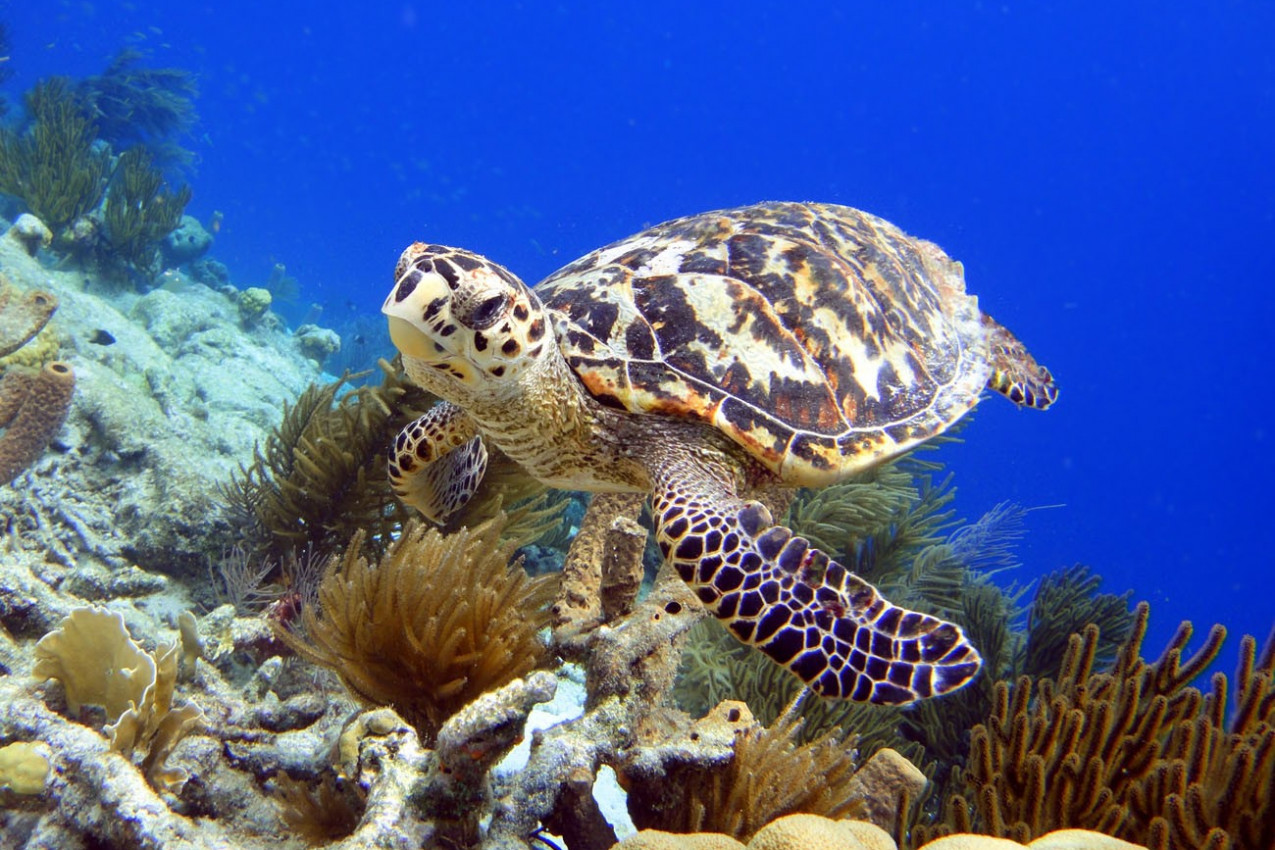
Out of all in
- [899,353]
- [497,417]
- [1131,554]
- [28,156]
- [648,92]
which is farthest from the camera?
[648,92]

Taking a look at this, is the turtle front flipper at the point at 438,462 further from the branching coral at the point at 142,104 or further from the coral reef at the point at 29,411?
the branching coral at the point at 142,104

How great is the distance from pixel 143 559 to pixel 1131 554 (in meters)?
96.0

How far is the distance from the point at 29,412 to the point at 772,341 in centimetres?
401

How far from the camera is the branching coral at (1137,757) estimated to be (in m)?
2.06

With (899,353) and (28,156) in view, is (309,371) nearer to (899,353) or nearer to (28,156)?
(28,156)

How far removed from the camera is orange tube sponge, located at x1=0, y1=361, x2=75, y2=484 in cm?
365

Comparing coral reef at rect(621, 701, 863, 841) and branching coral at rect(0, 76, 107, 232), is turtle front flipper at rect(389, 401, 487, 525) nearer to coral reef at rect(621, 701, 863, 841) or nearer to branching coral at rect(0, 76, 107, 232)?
coral reef at rect(621, 701, 863, 841)

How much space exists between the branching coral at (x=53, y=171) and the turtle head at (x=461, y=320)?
11790mm

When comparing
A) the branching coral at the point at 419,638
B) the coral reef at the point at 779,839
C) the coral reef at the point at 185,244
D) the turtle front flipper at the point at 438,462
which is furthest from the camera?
the coral reef at the point at 185,244

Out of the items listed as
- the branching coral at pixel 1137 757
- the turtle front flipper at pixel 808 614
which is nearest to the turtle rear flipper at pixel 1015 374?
the branching coral at pixel 1137 757

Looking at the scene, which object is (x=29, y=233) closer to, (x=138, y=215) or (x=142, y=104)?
(x=138, y=215)

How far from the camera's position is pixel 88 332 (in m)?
6.86

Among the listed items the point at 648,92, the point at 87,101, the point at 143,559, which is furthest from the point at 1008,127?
the point at 143,559

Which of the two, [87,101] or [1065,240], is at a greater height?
[1065,240]
